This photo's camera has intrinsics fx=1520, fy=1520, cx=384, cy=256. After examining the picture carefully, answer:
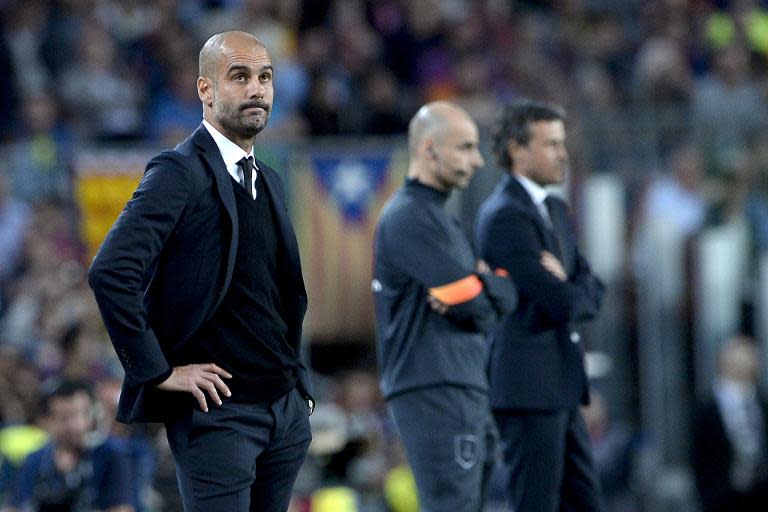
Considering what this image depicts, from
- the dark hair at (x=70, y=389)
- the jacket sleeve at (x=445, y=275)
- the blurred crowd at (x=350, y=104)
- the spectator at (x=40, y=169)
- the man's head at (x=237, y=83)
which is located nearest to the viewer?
the man's head at (x=237, y=83)

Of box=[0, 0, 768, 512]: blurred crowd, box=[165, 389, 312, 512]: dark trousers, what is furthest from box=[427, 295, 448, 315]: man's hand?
box=[0, 0, 768, 512]: blurred crowd

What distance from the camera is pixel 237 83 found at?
445cm

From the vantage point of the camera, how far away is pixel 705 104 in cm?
1224

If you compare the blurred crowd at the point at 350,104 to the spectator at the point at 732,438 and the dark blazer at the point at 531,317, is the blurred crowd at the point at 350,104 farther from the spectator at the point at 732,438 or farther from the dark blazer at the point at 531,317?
the dark blazer at the point at 531,317

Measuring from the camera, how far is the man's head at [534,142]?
6.24 meters

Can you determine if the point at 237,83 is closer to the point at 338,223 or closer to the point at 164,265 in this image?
the point at 164,265

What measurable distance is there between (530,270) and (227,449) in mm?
1991

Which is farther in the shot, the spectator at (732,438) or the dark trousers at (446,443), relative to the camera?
the spectator at (732,438)

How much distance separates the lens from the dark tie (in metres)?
4.54

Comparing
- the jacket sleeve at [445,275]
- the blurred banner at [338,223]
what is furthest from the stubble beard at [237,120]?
the blurred banner at [338,223]

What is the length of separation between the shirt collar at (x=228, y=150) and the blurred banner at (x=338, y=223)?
18.0ft

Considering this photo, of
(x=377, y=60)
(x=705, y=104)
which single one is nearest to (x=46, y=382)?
(x=377, y=60)

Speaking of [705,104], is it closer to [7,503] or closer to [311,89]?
[311,89]

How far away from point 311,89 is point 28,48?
219 cm
